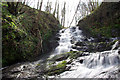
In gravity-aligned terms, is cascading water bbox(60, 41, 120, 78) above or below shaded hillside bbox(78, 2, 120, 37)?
below

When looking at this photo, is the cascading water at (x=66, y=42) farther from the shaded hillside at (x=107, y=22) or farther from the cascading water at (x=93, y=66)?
the cascading water at (x=93, y=66)

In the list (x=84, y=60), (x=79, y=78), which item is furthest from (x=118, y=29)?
(x=79, y=78)

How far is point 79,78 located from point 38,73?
75.2 inches

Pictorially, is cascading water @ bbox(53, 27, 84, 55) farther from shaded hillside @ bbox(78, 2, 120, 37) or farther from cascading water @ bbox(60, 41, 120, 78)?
cascading water @ bbox(60, 41, 120, 78)

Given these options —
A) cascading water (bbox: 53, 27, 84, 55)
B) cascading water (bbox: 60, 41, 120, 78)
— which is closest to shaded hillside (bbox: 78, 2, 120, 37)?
cascading water (bbox: 53, 27, 84, 55)

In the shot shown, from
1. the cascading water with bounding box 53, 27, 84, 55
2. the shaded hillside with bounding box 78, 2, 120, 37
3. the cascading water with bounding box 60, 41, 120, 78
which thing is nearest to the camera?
the cascading water with bounding box 60, 41, 120, 78

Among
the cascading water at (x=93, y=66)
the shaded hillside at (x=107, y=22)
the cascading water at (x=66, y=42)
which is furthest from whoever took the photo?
the shaded hillside at (x=107, y=22)

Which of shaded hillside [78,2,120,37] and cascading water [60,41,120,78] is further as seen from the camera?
shaded hillside [78,2,120,37]

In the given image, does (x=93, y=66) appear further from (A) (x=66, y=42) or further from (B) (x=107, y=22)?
(B) (x=107, y=22)

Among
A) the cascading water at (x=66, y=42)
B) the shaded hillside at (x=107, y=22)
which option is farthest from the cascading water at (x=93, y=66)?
the shaded hillside at (x=107, y=22)

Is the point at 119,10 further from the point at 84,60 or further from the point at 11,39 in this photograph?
the point at 11,39

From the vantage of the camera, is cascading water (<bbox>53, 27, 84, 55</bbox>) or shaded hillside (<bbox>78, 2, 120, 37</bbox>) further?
shaded hillside (<bbox>78, 2, 120, 37</bbox>)

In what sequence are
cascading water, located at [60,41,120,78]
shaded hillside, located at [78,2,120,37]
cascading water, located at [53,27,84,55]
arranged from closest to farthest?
1. cascading water, located at [60,41,120,78]
2. cascading water, located at [53,27,84,55]
3. shaded hillside, located at [78,2,120,37]

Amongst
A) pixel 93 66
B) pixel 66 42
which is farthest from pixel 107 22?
pixel 93 66
